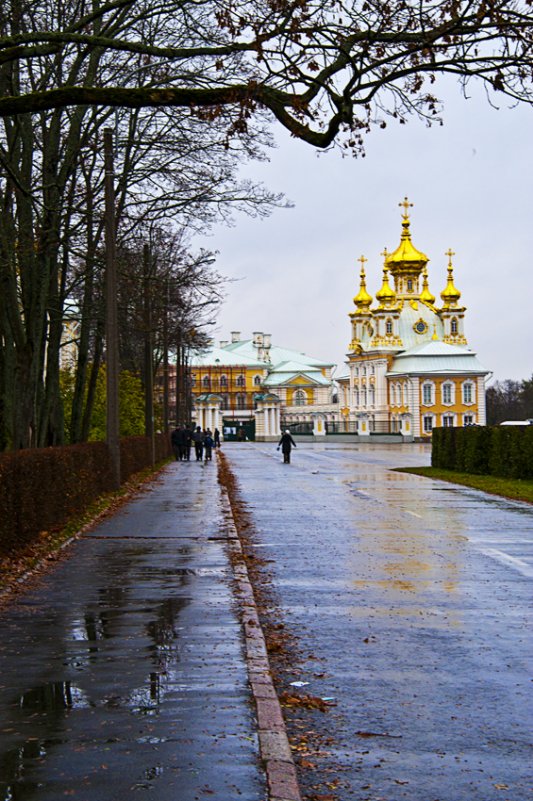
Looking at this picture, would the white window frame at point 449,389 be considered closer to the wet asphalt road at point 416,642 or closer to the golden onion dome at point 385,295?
the golden onion dome at point 385,295

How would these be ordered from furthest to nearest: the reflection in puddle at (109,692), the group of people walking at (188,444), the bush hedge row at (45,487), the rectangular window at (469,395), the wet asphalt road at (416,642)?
1. the rectangular window at (469,395)
2. the group of people walking at (188,444)
3. the bush hedge row at (45,487)
4. the wet asphalt road at (416,642)
5. the reflection in puddle at (109,692)

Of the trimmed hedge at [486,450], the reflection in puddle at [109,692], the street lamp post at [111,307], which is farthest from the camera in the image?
the trimmed hedge at [486,450]

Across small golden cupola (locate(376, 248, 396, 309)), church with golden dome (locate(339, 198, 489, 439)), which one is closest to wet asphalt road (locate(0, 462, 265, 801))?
church with golden dome (locate(339, 198, 489, 439))

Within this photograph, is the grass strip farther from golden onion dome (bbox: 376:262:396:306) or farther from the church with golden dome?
golden onion dome (bbox: 376:262:396:306)

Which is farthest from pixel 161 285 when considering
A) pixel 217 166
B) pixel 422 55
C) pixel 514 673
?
pixel 514 673

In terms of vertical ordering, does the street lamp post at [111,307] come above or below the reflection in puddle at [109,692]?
above

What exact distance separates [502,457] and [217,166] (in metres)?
15.6

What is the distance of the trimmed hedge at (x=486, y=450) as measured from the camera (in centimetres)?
3656

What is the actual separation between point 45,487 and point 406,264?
12966cm

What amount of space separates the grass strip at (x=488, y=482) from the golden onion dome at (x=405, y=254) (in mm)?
101007

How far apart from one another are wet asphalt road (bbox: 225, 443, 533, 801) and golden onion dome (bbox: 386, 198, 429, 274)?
12369 centimetres

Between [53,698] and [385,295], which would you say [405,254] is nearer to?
[385,295]

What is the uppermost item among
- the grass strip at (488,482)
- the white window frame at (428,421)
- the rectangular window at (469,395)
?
the rectangular window at (469,395)

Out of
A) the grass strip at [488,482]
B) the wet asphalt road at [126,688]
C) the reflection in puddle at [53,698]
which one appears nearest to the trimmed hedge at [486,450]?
the grass strip at [488,482]
